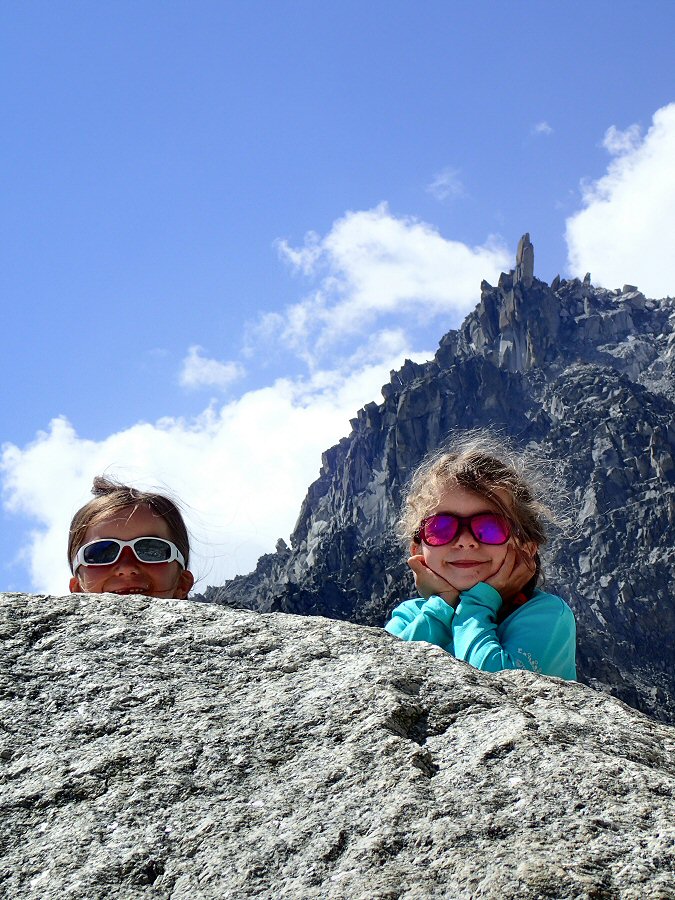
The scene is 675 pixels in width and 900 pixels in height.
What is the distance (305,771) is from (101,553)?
8.37 feet

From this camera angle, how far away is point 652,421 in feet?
463

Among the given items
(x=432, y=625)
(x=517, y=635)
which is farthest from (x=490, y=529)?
(x=517, y=635)

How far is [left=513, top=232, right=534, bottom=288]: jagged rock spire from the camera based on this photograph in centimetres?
17950

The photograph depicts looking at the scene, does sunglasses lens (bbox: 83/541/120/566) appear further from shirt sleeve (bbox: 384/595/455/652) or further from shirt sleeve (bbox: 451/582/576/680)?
shirt sleeve (bbox: 451/582/576/680)

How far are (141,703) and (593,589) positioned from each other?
444 ft

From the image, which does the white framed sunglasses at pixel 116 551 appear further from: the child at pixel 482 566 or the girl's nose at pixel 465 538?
the girl's nose at pixel 465 538

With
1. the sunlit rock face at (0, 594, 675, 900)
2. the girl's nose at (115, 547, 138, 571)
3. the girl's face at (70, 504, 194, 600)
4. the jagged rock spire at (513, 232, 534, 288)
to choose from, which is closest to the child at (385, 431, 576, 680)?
the sunlit rock face at (0, 594, 675, 900)

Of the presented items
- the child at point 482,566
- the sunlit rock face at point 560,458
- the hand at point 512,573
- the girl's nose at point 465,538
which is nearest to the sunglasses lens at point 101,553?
the child at point 482,566

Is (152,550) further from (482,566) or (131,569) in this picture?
(482,566)

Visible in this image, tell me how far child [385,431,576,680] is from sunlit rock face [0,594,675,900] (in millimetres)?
794

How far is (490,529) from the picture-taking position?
3.95m

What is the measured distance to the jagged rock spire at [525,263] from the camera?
179500mm

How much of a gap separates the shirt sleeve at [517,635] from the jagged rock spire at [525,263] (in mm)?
182598

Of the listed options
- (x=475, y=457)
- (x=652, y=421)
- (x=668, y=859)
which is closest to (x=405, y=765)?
(x=668, y=859)
